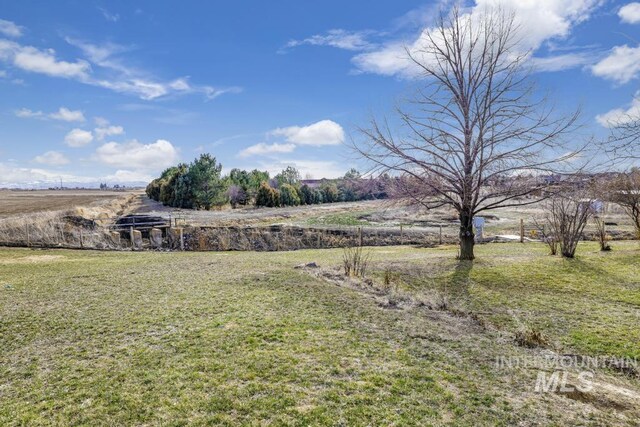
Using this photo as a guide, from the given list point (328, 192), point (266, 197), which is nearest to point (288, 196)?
point (266, 197)

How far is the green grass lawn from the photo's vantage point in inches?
126

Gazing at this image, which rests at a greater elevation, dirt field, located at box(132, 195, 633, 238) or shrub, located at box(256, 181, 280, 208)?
shrub, located at box(256, 181, 280, 208)

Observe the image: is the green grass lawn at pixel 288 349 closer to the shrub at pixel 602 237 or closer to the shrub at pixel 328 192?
the shrub at pixel 602 237

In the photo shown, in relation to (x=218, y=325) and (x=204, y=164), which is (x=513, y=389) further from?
(x=204, y=164)

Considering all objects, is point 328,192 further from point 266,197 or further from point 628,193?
point 628,193

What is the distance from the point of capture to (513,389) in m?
3.59

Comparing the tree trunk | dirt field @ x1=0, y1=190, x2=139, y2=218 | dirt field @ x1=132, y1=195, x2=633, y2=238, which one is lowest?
dirt field @ x1=132, y1=195, x2=633, y2=238

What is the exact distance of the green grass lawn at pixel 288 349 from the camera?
321 cm

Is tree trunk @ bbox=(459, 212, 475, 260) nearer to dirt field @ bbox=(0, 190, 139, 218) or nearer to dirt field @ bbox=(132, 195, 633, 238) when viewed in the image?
dirt field @ bbox=(132, 195, 633, 238)

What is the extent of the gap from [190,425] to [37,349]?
118 inches

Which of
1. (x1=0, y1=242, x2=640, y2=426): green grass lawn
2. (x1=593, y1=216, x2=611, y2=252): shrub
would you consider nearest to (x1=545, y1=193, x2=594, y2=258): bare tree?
(x1=593, y1=216, x2=611, y2=252): shrub

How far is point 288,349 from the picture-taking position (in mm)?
4473

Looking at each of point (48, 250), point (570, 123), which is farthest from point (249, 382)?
point (48, 250)

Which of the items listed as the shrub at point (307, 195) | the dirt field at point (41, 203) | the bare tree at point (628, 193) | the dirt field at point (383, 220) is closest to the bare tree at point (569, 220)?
the bare tree at point (628, 193)
